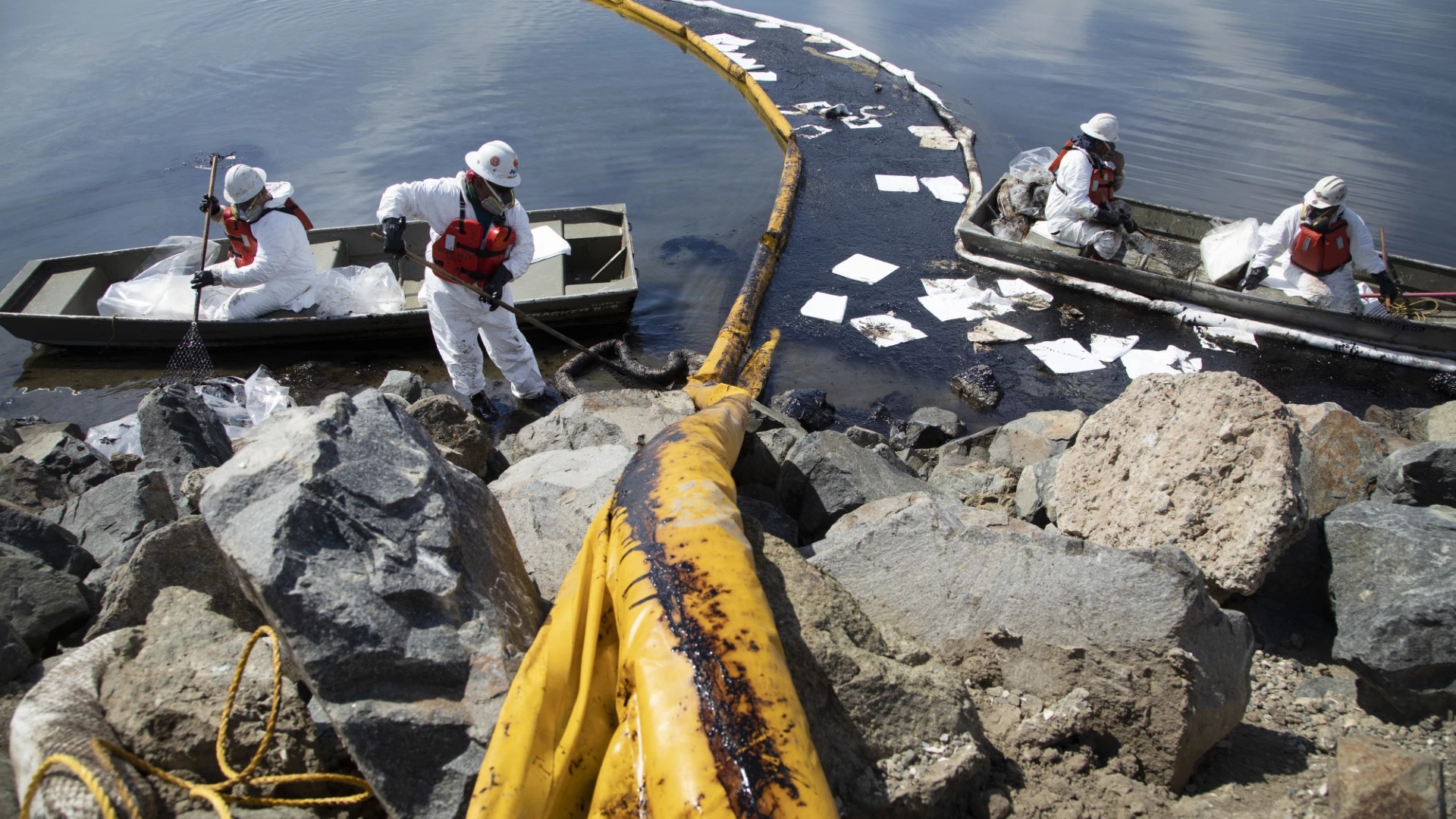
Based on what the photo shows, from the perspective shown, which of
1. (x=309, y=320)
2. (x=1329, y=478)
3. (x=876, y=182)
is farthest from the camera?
(x=876, y=182)

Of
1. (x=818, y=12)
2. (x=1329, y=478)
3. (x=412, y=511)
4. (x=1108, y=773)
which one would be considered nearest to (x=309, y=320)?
(x=412, y=511)

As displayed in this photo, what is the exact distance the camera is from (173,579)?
3.08 meters

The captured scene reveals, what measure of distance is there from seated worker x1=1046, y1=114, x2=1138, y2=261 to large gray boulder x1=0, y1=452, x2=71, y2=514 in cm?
905

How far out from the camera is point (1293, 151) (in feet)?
40.7

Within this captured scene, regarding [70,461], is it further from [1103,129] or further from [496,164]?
[1103,129]

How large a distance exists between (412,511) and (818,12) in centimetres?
1984

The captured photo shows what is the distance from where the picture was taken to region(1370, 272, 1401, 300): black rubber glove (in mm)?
7883

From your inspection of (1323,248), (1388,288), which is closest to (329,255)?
(1323,248)

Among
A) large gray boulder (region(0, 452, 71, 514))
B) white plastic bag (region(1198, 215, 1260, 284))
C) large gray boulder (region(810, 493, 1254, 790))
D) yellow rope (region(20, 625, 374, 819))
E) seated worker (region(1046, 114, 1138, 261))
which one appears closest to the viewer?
yellow rope (region(20, 625, 374, 819))

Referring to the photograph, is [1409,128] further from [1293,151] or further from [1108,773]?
[1108,773]

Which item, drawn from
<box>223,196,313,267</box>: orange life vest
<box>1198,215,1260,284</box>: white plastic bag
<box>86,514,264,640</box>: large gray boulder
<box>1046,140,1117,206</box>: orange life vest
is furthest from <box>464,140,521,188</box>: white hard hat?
<box>1198,215,1260,284</box>: white plastic bag

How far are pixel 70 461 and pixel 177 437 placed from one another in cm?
114

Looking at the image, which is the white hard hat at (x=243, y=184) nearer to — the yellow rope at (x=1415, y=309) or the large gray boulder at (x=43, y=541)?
the large gray boulder at (x=43, y=541)

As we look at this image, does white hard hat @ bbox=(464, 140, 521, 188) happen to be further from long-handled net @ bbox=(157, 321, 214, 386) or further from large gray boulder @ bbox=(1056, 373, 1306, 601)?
large gray boulder @ bbox=(1056, 373, 1306, 601)
